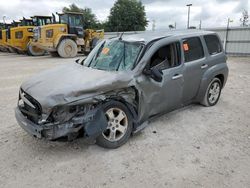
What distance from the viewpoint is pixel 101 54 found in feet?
14.8

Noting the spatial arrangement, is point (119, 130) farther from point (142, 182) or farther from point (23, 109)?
point (23, 109)

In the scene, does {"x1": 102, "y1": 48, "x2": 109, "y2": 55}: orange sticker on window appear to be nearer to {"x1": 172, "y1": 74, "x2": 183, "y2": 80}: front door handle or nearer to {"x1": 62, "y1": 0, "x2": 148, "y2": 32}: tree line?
{"x1": 172, "y1": 74, "x2": 183, "y2": 80}: front door handle

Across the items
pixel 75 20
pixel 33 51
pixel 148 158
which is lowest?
pixel 148 158

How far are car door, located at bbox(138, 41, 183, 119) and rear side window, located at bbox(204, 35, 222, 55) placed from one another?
42.4 inches

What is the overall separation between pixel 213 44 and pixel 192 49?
2.87ft

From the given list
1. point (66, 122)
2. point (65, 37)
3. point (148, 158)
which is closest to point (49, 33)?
point (65, 37)

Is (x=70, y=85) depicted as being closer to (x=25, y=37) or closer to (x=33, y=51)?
(x=33, y=51)

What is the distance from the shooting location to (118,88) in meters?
3.56

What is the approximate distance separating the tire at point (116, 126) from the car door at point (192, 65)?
1465 mm

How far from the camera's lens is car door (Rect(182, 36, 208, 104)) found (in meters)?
4.56

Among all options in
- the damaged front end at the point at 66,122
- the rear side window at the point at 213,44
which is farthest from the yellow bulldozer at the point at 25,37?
the damaged front end at the point at 66,122

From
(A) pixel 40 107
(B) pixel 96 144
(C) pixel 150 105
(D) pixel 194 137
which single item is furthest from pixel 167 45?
(A) pixel 40 107

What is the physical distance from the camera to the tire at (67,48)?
1641 centimetres

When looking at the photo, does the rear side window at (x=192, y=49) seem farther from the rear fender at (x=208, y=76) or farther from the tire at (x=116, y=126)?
the tire at (x=116, y=126)
